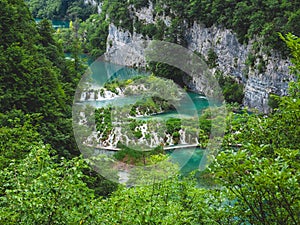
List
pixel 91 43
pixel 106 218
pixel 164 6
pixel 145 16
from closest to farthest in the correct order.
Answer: pixel 106 218, pixel 164 6, pixel 145 16, pixel 91 43

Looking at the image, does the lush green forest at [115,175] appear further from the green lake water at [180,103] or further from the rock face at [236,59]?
the rock face at [236,59]

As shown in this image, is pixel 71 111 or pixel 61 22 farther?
pixel 61 22

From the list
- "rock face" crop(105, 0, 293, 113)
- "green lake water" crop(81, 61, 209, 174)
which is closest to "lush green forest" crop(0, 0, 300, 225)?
"green lake water" crop(81, 61, 209, 174)

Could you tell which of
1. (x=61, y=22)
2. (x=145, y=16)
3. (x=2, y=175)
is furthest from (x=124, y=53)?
(x=2, y=175)

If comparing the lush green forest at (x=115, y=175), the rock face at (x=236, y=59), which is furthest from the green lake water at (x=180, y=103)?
the lush green forest at (x=115, y=175)

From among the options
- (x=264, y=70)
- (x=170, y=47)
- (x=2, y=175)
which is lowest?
(x=2, y=175)

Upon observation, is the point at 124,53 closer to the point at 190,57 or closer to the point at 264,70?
the point at 190,57

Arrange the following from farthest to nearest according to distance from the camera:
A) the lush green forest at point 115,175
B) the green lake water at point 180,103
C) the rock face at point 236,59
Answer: the rock face at point 236,59
the green lake water at point 180,103
the lush green forest at point 115,175

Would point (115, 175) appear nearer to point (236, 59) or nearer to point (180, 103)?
point (180, 103)

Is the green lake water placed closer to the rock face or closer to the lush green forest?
the rock face
